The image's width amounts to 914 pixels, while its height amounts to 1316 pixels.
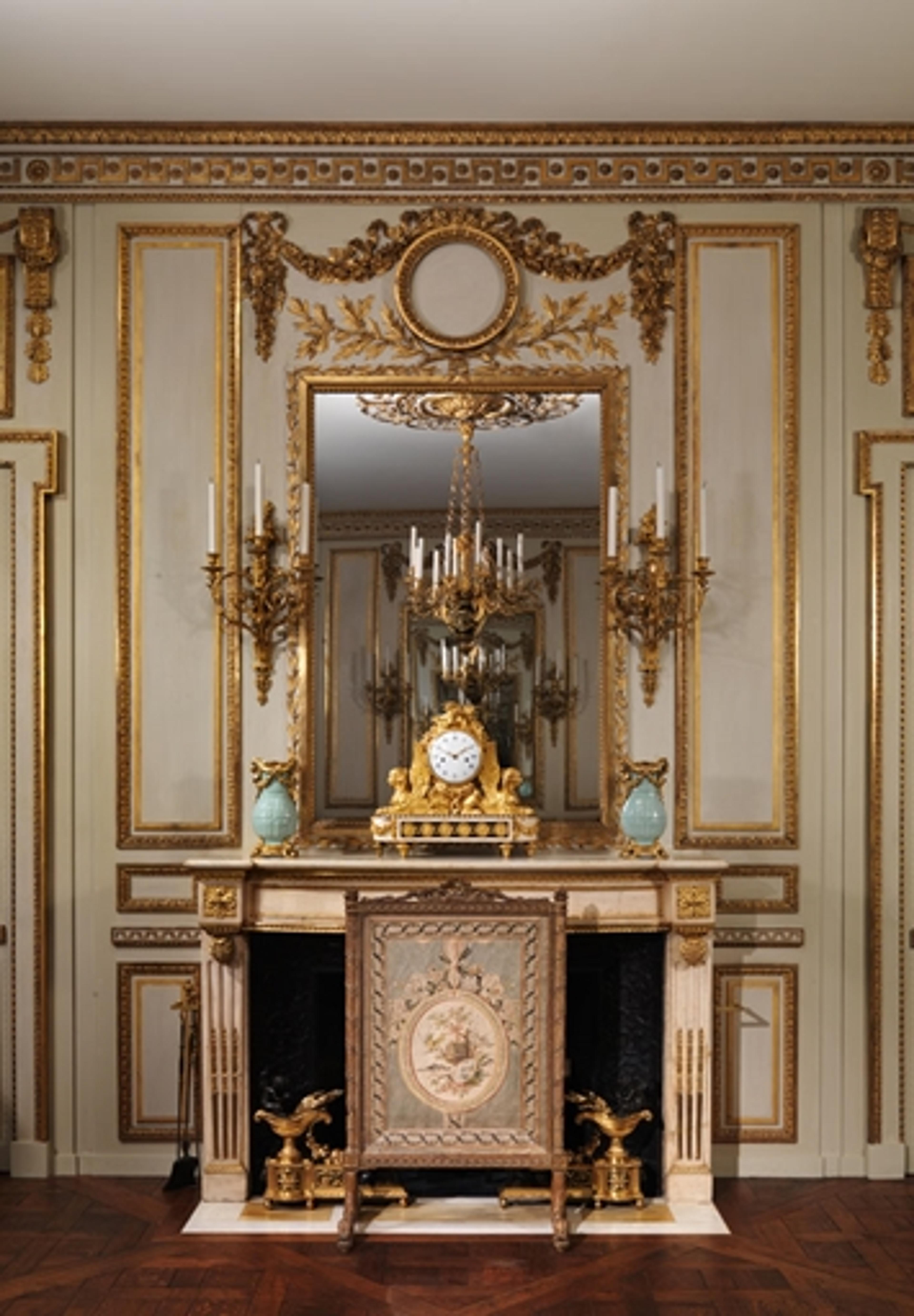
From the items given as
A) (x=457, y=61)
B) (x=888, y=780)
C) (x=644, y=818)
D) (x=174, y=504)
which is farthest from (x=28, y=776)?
(x=888, y=780)

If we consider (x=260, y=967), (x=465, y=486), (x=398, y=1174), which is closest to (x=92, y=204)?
(x=465, y=486)

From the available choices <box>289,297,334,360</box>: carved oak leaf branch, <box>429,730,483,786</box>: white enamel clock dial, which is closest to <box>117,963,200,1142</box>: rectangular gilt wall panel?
<box>429,730,483,786</box>: white enamel clock dial

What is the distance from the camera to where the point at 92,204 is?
4.47m

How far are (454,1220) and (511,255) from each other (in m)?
2.75

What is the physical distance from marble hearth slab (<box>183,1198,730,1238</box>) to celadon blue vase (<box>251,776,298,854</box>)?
0.98m

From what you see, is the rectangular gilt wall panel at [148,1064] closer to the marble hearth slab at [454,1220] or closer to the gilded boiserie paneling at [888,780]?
the marble hearth slab at [454,1220]

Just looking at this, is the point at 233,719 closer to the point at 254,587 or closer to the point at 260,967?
the point at 254,587

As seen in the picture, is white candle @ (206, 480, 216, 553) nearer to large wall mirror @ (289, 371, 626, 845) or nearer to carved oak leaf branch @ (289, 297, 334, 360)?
large wall mirror @ (289, 371, 626, 845)

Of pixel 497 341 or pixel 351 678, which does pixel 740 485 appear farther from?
pixel 351 678

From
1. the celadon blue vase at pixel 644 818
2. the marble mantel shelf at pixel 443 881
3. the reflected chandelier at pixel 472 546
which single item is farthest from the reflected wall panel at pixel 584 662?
the marble mantel shelf at pixel 443 881

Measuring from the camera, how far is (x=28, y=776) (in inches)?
175

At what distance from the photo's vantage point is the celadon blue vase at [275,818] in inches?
165

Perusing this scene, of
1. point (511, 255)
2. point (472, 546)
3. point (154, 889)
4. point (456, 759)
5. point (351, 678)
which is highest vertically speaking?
point (511, 255)

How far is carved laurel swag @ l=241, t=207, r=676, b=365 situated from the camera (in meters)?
4.46
